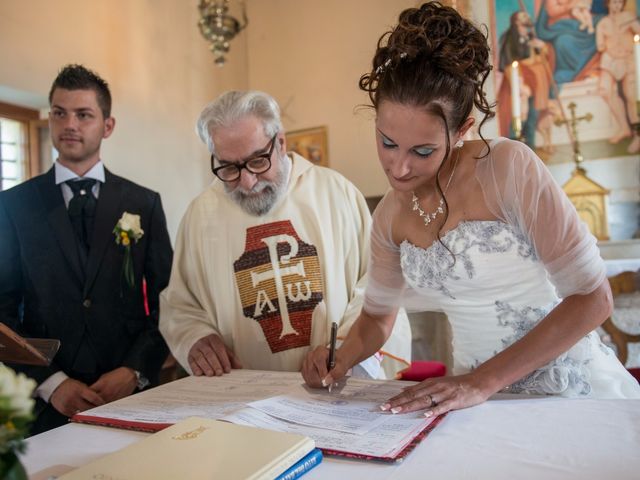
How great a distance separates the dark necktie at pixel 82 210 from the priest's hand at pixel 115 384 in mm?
626

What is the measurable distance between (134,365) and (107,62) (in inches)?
134

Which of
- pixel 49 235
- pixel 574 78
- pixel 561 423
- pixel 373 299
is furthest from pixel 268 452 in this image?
pixel 574 78

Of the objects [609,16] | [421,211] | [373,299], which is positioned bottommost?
[373,299]

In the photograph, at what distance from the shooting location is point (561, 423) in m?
1.24

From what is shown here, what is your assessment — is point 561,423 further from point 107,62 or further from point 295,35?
point 295,35

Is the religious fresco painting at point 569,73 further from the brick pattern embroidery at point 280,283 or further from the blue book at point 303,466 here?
the blue book at point 303,466

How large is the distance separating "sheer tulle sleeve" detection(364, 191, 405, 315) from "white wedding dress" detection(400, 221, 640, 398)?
90 millimetres

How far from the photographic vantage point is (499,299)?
1782 millimetres

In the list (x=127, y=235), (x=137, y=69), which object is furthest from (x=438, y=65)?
(x=137, y=69)

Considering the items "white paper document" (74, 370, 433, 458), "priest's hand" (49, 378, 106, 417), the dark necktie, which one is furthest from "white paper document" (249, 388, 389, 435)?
the dark necktie

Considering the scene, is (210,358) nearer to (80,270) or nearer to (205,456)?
(80,270)

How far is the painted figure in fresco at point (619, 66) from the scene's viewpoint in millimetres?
5430

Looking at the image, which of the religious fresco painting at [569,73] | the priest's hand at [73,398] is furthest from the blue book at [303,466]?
the religious fresco painting at [569,73]

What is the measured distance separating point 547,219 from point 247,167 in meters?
1.35
